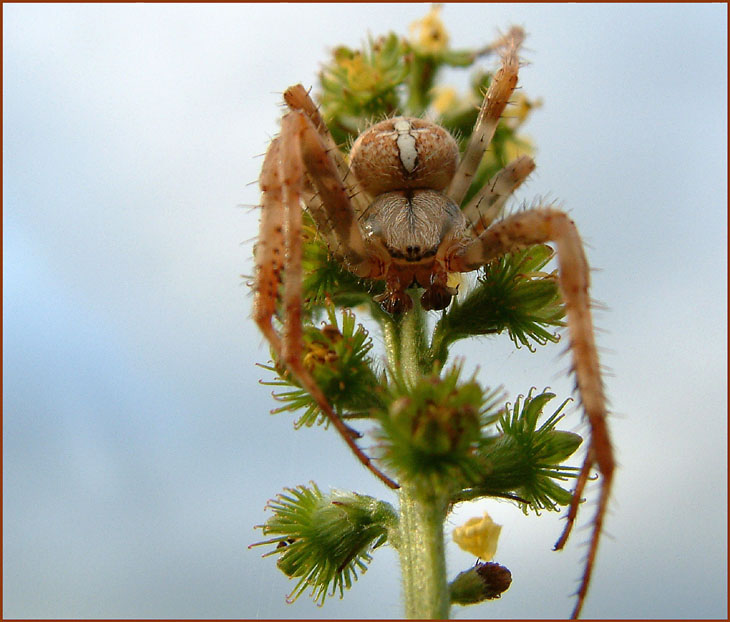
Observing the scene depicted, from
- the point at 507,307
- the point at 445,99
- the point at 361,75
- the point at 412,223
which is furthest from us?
the point at 445,99

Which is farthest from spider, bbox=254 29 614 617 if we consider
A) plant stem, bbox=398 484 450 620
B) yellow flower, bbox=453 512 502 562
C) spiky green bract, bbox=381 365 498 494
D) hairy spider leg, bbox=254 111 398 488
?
yellow flower, bbox=453 512 502 562

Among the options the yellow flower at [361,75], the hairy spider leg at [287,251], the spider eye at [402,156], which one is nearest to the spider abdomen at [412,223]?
the spider eye at [402,156]

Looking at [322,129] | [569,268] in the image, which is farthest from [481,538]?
[322,129]

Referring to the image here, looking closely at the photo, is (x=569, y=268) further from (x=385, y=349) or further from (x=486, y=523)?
(x=486, y=523)

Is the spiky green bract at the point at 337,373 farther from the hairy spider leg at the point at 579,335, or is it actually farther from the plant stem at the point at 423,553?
the hairy spider leg at the point at 579,335

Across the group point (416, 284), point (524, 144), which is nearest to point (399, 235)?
point (416, 284)

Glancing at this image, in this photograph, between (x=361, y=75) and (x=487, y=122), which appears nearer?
(x=487, y=122)

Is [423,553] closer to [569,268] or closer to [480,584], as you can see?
[480,584]
